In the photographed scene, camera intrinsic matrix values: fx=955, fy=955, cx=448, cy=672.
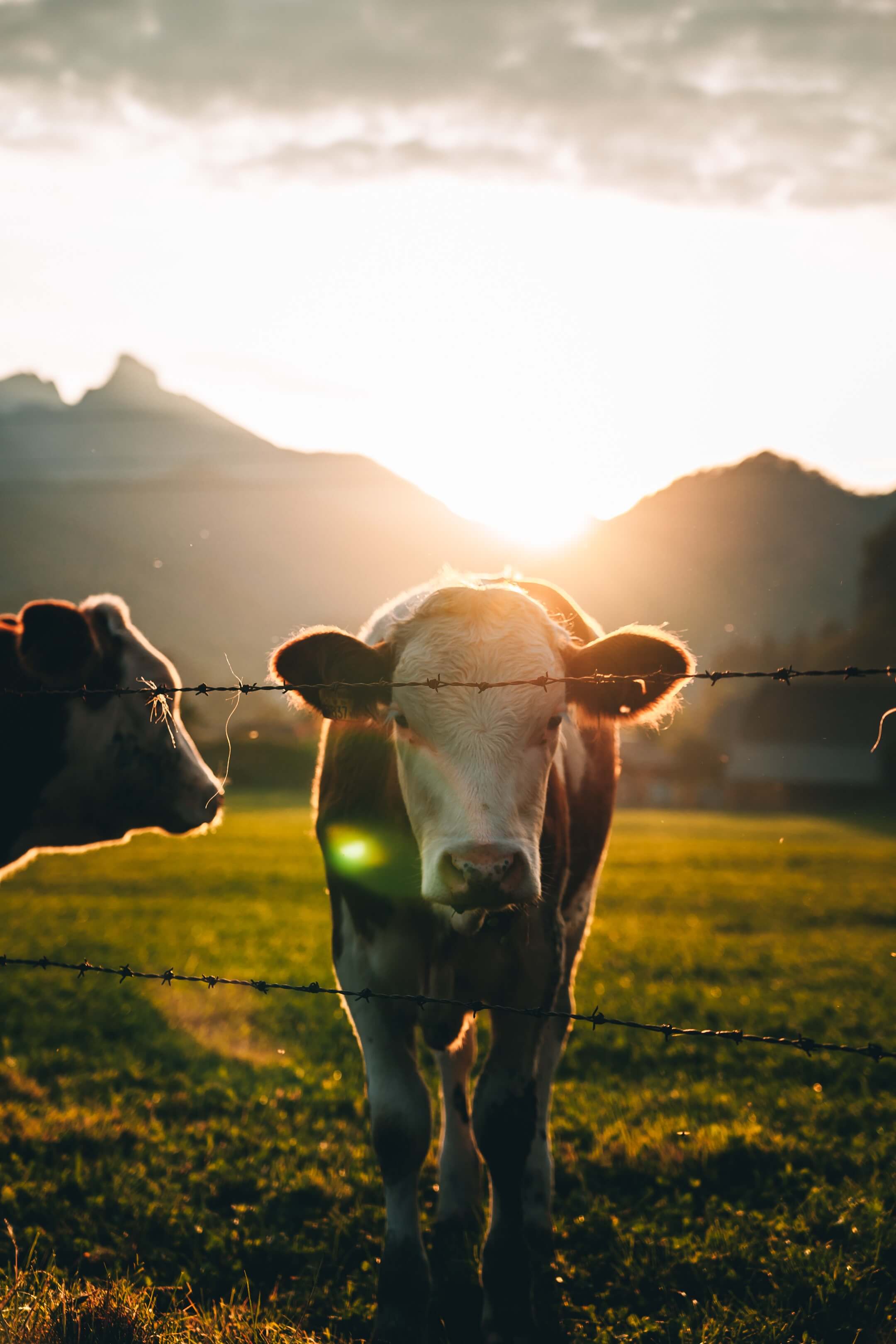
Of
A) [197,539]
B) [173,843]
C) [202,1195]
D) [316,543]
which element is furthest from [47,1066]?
[316,543]

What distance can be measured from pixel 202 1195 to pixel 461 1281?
1329mm

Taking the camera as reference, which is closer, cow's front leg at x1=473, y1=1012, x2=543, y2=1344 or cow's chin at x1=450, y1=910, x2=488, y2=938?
cow's chin at x1=450, y1=910, x2=488, y2=938

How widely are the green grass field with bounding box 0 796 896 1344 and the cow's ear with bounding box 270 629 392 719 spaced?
6.43 feet

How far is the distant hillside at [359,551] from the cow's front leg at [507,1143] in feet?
5.25

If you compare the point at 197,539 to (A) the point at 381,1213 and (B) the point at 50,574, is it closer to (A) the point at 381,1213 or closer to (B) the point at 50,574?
(A) the point at 381,1213

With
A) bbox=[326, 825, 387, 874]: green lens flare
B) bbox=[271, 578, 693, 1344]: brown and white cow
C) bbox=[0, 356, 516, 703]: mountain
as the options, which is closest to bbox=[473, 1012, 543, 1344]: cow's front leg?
bbox=[271, 578, 693, 1344]: brown and white cow

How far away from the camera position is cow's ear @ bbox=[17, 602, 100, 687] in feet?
13.1

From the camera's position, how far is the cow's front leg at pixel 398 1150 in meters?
3.15

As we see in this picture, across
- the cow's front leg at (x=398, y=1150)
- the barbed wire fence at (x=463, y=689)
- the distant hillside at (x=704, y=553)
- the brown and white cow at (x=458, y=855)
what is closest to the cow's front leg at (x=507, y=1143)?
the brown and white cow at (x=458, y=855)

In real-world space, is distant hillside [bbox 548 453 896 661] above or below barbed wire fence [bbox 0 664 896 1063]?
above

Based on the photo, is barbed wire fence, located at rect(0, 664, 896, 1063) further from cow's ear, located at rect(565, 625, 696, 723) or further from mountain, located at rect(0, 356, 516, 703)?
mountain, located at rect(0, 356, 516, 703)

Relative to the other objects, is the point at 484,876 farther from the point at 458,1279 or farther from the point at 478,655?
the point at 458,1279

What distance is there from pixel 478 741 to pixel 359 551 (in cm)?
8647

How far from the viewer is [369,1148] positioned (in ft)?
15.5
